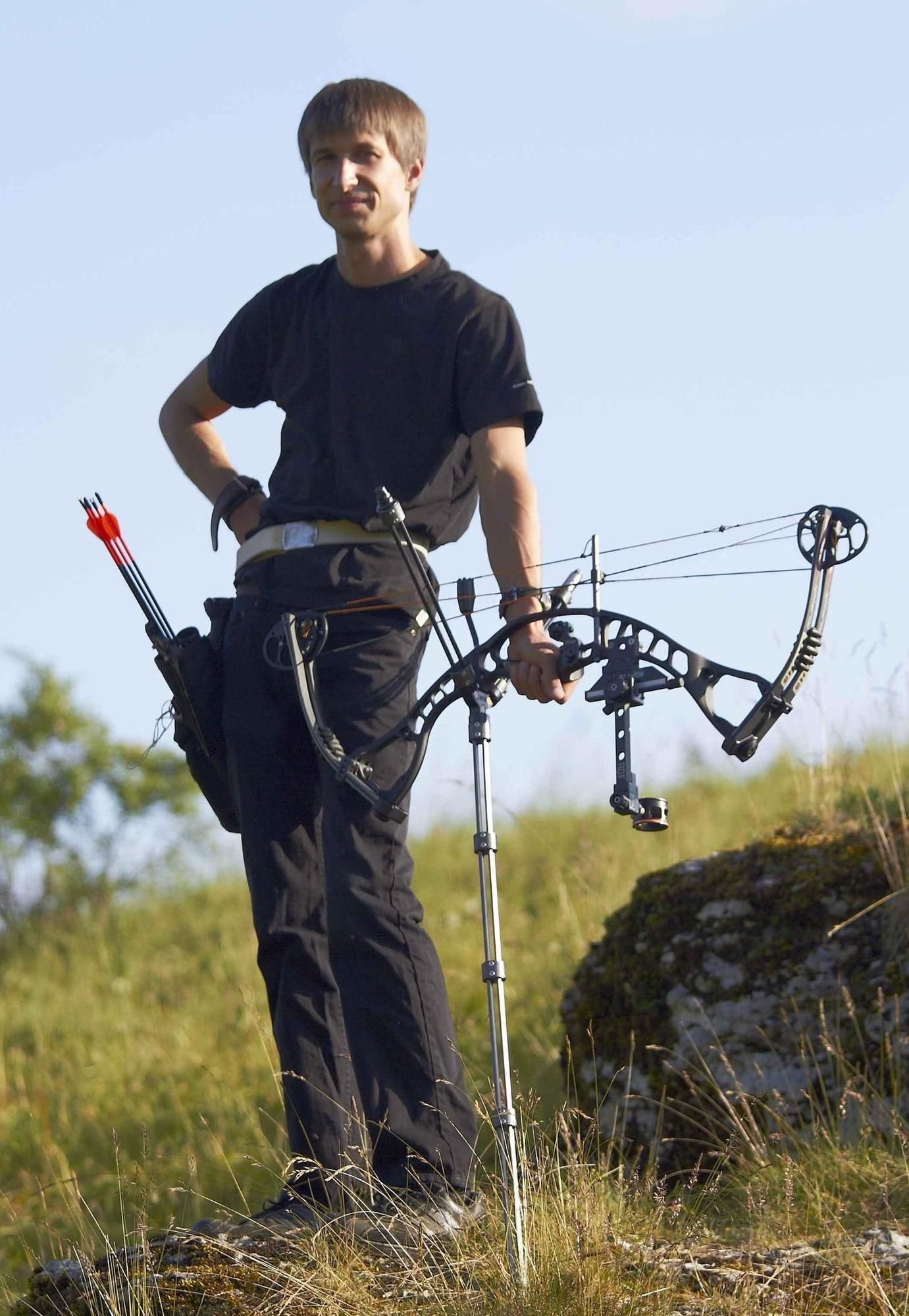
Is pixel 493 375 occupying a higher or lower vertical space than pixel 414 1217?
higher

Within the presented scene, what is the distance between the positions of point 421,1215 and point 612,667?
4.20 feet

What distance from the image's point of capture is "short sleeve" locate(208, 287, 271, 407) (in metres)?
4.39

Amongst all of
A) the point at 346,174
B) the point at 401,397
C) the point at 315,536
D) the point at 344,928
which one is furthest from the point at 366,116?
the point at 344,928

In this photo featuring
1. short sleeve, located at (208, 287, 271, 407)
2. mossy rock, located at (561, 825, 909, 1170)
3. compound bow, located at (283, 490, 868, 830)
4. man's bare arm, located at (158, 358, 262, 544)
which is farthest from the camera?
mossy rock, located at (561, 825, 909, 1170)

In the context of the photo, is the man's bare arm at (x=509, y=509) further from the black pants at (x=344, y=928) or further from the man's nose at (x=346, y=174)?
the man's nose at (x=346, y=174)

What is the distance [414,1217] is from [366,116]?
255 cm

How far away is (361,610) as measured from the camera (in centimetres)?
398

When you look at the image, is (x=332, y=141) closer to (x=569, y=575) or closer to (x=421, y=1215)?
(x=569, y=575)

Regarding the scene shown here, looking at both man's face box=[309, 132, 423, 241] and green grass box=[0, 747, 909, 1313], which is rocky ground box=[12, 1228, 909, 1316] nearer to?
green grass box=[0, 747, 909, 1313]

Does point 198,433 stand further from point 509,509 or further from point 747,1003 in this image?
point 747,1003

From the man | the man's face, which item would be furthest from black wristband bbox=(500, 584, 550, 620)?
the man's face

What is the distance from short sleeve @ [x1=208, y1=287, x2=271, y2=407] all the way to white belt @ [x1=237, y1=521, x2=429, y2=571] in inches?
20.3

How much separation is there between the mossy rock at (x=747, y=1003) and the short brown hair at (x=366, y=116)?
8.43 ft

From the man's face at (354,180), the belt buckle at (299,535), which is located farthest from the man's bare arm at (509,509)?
the man's face at (354,180)
